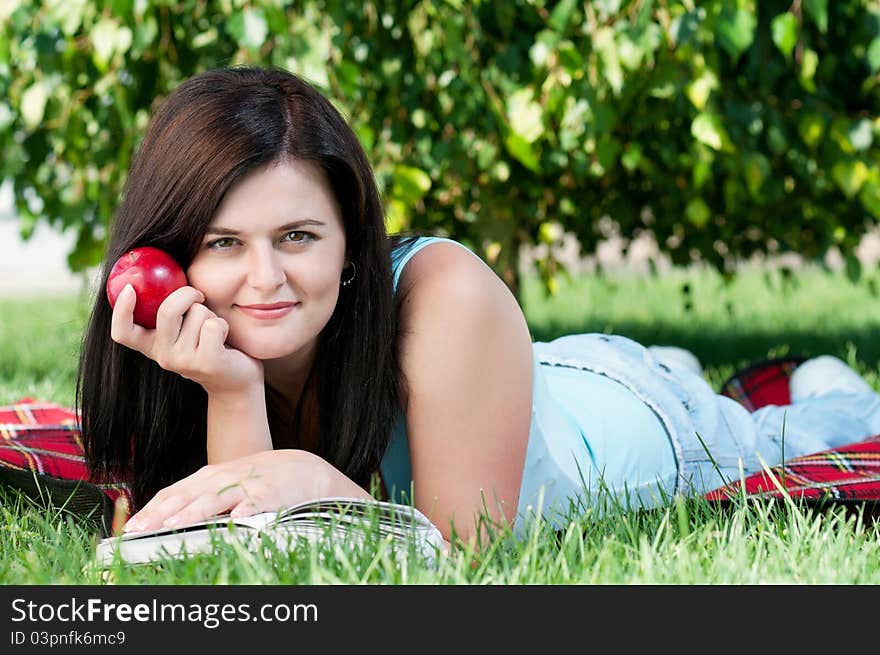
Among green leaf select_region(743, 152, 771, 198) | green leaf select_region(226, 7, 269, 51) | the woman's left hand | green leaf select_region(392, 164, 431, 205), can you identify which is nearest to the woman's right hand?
the woman's left hand

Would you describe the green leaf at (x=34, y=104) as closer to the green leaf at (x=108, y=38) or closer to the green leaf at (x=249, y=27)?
the green leaf at (x=108, y=38)

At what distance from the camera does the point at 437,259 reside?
66.8 inches

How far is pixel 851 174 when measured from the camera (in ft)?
9.80

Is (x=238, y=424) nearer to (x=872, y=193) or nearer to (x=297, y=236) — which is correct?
(x=297, y=236)

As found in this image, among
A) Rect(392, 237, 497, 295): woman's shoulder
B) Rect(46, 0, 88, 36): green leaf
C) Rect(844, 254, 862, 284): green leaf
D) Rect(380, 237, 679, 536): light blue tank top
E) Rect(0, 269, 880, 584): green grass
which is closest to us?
Rect(0, 269, 880, 584): green grass

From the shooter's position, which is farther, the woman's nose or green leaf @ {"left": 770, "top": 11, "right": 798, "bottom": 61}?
green leaf @ {"left": 770, "top": 11, "right": 798, "bottom": 61}

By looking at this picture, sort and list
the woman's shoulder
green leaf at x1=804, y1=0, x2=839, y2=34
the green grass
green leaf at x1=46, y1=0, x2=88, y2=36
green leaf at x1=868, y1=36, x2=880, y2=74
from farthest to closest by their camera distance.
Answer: green leaf at x1=46, y1=0, x2=88, y2=36 → green leaf at x1=868, y1=36, x2=880, y2=74 → green leaf at x1=804, y1=0, x2=839, y2=34 → the woman's shoulder → the green grass

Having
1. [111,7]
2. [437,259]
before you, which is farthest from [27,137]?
[437,259]

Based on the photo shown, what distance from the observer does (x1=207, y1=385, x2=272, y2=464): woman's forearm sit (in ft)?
5.18

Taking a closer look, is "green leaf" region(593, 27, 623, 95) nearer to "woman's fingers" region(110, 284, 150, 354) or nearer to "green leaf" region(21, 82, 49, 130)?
"green leaf" region(21, 82, 49, 130)

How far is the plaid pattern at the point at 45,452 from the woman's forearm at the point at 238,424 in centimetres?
19

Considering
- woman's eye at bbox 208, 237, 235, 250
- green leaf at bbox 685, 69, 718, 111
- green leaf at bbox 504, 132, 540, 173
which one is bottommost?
woman's eye at bbox 208, 237, 235, 250

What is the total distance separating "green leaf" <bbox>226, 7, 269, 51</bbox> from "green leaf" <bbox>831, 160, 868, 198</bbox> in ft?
5.00
